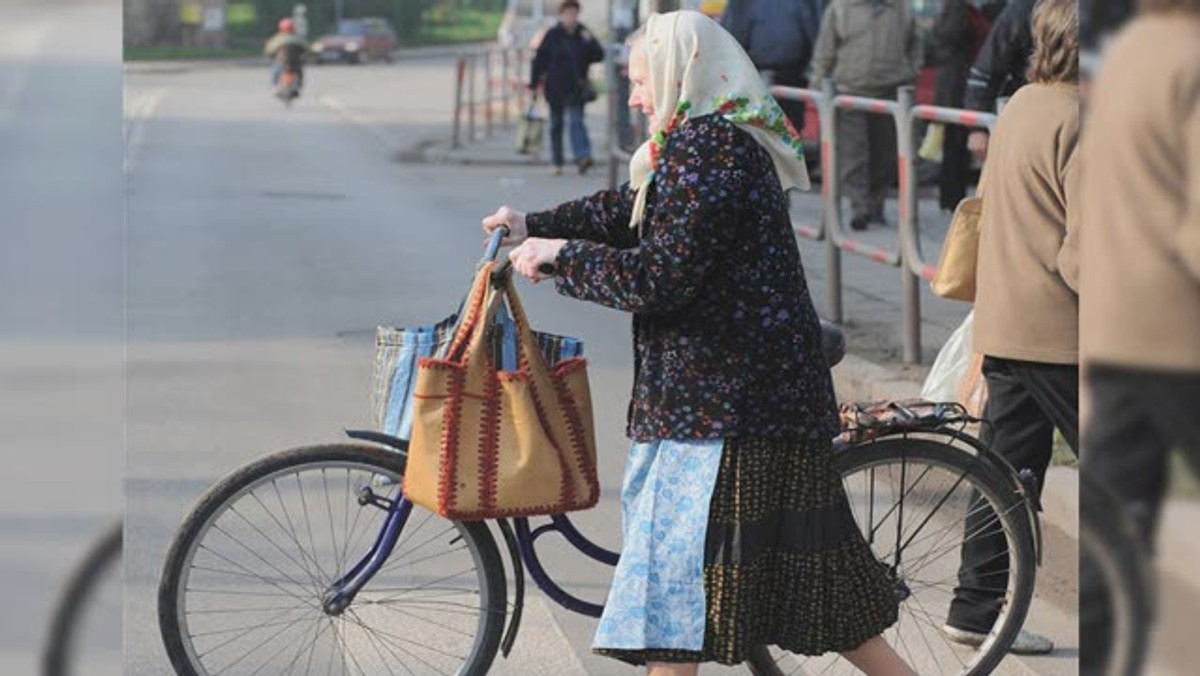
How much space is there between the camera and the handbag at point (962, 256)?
4992 mm

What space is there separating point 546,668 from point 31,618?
10.2 ft

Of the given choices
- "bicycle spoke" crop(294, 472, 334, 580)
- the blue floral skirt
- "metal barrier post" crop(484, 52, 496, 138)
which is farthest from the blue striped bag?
"metal barrier post" crop(484, 52, 496, 138)

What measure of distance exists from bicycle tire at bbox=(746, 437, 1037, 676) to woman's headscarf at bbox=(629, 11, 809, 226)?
1.02 metres

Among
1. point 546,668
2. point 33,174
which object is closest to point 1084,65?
point 33,174

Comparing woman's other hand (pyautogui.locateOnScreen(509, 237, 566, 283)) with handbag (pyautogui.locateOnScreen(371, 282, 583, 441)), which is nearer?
woman's other hand (pyautogui.locateOnScreen(509, 237, 566, 283))

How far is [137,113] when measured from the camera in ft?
107

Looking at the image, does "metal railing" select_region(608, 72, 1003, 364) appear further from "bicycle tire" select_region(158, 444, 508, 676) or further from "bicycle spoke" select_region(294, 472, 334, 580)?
"bicycle tire" select_region(158, 444, 508, 676)

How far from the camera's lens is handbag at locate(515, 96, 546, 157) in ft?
74.6

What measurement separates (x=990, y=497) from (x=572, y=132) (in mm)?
17056

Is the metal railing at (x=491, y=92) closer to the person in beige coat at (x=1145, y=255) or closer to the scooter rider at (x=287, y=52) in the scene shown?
the scooter rider at (x=287, y=52)

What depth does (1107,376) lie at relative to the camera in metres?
1.78

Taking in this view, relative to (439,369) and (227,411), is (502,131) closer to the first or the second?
(227,411)

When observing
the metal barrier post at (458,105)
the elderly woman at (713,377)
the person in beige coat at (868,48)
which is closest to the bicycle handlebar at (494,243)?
the elderly woman at (713,377)

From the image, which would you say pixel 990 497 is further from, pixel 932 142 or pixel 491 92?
pixel 491 92
